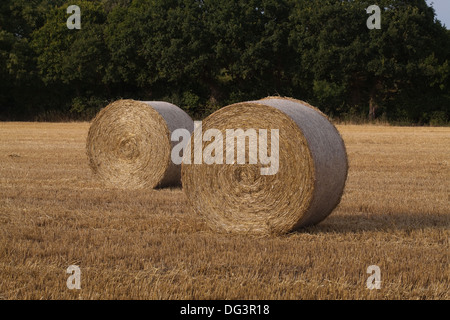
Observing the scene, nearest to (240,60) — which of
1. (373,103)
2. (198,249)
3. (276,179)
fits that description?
(373,103)

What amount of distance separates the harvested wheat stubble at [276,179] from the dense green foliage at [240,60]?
2512 cm

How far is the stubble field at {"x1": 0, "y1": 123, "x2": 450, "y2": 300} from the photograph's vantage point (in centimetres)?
488

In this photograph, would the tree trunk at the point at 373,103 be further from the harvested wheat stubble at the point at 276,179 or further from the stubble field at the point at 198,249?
the harvested wheat stubble at the point at 276,179

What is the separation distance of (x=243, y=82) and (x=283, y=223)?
1111 inches

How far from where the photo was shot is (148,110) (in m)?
11.1

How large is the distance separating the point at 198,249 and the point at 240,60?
2751 cm

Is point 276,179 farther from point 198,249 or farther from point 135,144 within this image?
point 135,144

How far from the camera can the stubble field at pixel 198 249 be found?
4.88 m

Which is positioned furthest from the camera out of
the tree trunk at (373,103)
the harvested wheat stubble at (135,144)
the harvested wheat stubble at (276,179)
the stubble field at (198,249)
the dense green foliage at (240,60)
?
the tree trunk at (373,103)

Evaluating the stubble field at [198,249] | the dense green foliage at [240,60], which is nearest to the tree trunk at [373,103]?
the dense green foliage at [240,60]

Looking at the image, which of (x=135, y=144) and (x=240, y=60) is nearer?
(x=135, y=144)

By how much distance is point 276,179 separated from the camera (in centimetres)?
700

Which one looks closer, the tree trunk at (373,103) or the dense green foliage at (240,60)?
the dense green foliage at (240,60)

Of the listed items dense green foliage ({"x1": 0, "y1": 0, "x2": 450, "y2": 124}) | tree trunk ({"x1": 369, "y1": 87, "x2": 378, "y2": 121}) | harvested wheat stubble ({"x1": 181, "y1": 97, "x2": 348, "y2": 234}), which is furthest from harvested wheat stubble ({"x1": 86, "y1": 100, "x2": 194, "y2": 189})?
tree trunk ({"x1": 369, "y1": 87, "x2": 378, "y2": 121})
